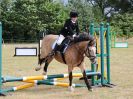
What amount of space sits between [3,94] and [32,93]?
89 cm

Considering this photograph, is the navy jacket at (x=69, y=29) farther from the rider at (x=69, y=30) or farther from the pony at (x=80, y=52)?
the pony at (x=80, y=52)

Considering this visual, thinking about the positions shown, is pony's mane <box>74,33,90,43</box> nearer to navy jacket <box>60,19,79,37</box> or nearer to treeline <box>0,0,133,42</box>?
navy jacket <box>60,19,79,37</box>

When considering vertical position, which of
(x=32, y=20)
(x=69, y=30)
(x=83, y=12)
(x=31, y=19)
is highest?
(x=83, y=12)

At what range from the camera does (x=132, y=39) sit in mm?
65250

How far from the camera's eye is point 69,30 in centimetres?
1111

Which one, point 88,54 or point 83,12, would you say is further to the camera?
point 83,12

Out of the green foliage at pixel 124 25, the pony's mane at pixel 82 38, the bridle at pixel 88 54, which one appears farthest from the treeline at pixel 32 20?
the bridle at pixel 88 54

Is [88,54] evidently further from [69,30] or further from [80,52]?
[69,30]

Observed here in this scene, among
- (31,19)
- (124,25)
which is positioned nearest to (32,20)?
(31,19)

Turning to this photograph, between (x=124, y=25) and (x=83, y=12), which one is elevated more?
(x=83, y=12)

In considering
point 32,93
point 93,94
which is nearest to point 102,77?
point 93,94

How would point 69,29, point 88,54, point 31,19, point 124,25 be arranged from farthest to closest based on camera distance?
1. point 124,25
2. point 31,19
3. point 69,29
4. point 88,54

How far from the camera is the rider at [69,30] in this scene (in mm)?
11047

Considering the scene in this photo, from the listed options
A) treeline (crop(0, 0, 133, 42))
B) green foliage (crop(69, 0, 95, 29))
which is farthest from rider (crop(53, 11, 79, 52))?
green foliage (crop(69, 0, 95, 29))
